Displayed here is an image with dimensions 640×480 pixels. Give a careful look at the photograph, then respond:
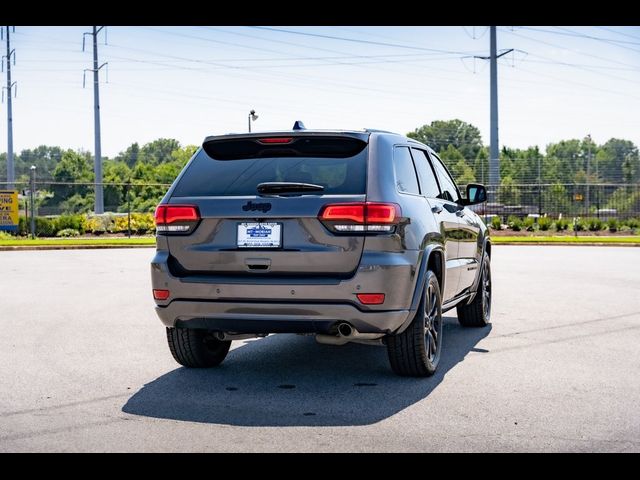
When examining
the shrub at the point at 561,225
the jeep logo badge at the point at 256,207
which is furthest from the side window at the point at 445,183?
the shrub at the point at 561,225

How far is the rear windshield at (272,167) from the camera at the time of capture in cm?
604

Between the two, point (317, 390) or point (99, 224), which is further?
point (99, 224)

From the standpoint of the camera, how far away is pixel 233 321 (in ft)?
19.6

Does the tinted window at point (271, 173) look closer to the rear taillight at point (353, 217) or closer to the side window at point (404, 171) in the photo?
the rear taillight at point (353, 217)

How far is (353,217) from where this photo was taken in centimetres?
582

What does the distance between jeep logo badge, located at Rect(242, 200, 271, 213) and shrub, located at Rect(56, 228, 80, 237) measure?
95.7ft

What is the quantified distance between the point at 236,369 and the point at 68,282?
8.51 m

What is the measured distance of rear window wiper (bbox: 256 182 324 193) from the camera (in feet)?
19.6

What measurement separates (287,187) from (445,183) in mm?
2661

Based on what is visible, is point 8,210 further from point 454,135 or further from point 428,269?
point 454,135

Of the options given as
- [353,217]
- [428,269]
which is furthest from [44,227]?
[353,217]

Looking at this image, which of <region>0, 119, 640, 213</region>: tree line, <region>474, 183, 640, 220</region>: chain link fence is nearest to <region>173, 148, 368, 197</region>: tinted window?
<region>0, 119, 640, 213</region>: tree line

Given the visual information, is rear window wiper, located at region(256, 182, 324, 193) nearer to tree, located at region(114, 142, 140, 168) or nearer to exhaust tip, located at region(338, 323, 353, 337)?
exhaust tip, located at region(338, 323, 353, 337)

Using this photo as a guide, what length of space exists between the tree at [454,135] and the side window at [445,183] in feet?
526
